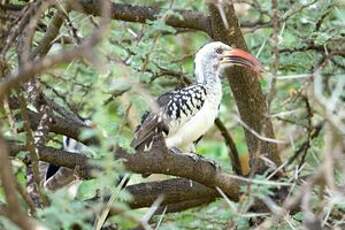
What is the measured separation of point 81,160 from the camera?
3.93 m

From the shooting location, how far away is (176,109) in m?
4.89

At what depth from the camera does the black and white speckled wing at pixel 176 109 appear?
15.6ft

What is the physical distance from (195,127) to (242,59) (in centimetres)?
40

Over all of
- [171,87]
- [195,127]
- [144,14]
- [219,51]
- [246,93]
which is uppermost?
[144,14]

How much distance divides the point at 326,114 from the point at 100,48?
84cm

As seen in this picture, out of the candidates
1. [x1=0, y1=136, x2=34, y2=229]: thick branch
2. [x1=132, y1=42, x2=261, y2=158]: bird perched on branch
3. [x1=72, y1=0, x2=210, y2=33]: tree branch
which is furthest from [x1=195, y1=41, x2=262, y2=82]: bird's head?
[x1=0, y1=136, x2=34, y2=229]: thick branch

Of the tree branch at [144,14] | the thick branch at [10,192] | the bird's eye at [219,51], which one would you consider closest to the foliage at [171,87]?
the tree branch at [144,14]

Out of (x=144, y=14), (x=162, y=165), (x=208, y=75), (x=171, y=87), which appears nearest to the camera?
(x=162, y=165)

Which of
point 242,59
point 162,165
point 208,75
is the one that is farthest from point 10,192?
point 208,75

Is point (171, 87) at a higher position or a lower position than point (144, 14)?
lower

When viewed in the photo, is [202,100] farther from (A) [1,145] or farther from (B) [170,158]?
(A) [1,145]

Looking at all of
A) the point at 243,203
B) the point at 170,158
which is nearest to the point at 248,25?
the point at 170,158

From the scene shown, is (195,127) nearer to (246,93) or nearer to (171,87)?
(246,93)

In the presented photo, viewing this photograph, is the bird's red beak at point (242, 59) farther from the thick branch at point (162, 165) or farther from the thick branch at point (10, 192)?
the thick branch at point (10, 192)
